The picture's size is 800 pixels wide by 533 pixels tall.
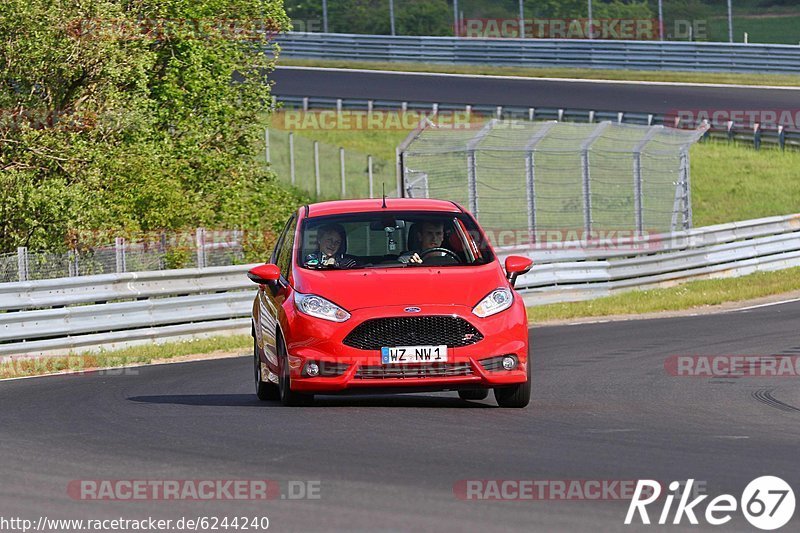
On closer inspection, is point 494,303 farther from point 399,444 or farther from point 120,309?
point 120,309

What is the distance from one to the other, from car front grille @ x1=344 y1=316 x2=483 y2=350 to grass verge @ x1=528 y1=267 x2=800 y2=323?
11996 mm

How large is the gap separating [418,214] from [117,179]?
13.1 metres

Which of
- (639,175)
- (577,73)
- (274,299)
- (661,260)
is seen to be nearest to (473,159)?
(639,175)

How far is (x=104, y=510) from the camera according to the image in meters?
7.13

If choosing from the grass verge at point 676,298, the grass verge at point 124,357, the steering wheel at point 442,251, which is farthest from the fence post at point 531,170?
the steering wheel at point 442,251

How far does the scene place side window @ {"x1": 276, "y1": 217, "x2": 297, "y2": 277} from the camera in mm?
12133

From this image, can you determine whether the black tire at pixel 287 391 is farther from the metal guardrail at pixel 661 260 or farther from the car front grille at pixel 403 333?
the metal guardrail at pixel 661 260

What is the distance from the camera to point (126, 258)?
2012cm

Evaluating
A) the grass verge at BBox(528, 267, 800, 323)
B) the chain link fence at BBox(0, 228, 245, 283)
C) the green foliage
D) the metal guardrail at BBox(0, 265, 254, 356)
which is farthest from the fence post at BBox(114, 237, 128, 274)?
the grass verge at BBox(528, 267, 800, 323)

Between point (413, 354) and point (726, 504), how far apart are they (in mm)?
4093

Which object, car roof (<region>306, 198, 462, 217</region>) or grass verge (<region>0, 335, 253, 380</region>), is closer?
car roof (<region>306, 198, 462, 217</region>)

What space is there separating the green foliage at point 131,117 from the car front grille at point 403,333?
1202cm

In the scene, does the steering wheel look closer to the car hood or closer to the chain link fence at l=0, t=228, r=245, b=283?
the car hood

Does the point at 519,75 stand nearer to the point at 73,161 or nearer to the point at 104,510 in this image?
A: the point at 73,161
